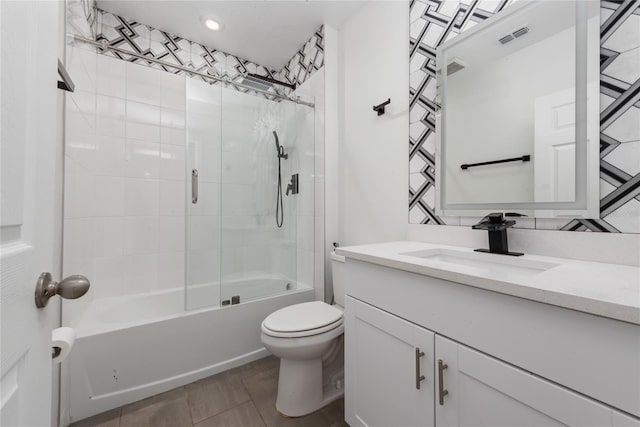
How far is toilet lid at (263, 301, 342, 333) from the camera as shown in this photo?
4.34 feet

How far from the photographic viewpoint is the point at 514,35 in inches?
44.0

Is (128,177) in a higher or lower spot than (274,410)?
higher

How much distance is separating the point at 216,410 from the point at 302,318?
0.63 metres

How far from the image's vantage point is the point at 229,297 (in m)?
1.78

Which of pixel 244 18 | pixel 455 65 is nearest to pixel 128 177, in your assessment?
pixel 244 18

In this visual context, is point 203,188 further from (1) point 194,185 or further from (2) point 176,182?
(2) point 176,182

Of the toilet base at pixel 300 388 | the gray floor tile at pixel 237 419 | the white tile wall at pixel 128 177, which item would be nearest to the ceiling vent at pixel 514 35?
the toilet base at pixel 300 388

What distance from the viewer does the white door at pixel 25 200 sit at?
0.34 m

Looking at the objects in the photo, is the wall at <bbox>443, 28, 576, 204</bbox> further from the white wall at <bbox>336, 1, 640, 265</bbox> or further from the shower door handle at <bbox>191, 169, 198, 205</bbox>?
the shower door handle at <bbox>191, 169, 198, 205</bbox>

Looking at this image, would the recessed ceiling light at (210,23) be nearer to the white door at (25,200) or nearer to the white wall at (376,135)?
the white wall at (376,135)

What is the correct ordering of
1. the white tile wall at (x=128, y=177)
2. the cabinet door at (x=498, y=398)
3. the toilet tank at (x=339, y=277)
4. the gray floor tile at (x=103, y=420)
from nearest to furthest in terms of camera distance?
the cabinet door at (x=498, y=398) < the gray floor tile at (x=103, y=420) < the toilet tank at (x=339, y=277) < the white tile wall at (x=128, y=177)

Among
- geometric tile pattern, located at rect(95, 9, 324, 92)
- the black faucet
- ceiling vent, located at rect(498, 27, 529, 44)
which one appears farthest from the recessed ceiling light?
the black faucet

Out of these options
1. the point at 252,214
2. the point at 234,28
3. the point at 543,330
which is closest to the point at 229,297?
the point at 252,214

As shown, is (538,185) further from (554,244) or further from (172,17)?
(172,17)
